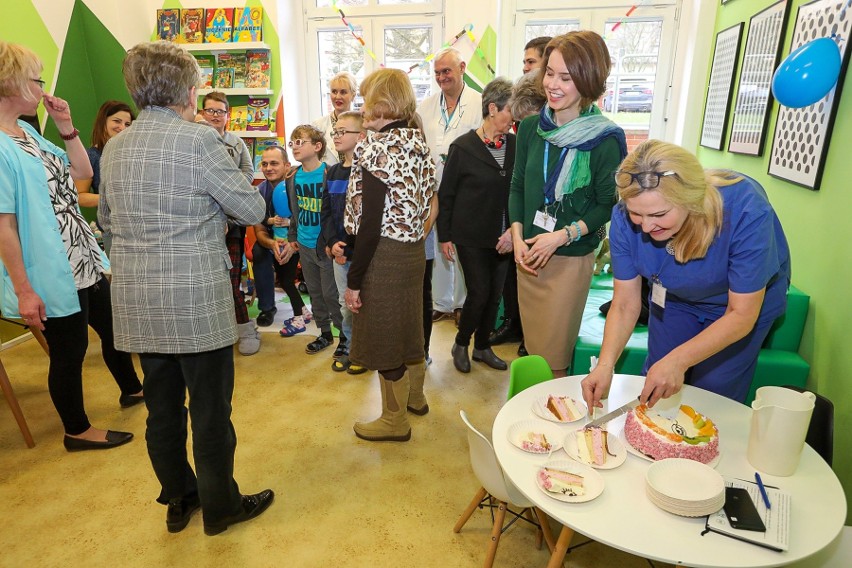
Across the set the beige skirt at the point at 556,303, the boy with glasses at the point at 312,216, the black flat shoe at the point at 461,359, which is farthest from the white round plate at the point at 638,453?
the boy with glasses at the point at 312,216

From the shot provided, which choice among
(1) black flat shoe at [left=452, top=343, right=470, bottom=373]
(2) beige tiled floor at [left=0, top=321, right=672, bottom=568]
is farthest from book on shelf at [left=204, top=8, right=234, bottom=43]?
(1) black flat shoe at [left=452, top=343, right=470, bottom=373]

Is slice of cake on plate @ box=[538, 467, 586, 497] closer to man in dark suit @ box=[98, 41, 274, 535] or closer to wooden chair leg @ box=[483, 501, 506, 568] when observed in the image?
wooden chair leg @ box=[483, 501, 506, 568]

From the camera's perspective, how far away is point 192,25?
431 centimetres

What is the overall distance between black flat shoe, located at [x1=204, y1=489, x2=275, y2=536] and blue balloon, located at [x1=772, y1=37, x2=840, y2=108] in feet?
7.67

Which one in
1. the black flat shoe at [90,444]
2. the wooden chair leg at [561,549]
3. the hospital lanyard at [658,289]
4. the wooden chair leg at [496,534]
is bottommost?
the black flat shoe at [90,444]

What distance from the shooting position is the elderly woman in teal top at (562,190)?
6.09 ft

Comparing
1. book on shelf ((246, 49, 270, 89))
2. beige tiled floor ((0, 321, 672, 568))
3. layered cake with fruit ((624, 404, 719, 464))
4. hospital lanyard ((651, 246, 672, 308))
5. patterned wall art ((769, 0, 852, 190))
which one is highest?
book on shelf ((246, 49, 270, 89))

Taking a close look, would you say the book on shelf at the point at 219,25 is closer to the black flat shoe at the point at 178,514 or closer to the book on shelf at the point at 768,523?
the black flat shoe at the point at 178,514

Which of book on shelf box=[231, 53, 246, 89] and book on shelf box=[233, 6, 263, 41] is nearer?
book on shelf box=[233, 6, 263, 41]

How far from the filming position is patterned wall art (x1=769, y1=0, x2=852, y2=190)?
6.07 feet

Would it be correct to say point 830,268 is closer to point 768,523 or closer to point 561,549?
point 768,523

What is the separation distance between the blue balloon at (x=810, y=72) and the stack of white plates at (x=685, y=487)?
1.34 metres

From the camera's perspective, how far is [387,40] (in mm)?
4457

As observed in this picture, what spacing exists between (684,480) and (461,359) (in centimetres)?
196
